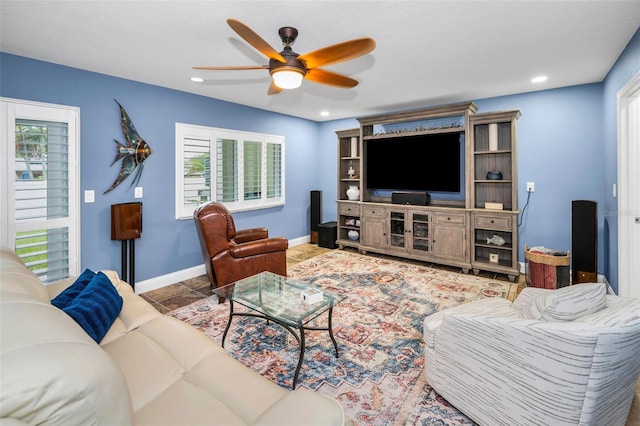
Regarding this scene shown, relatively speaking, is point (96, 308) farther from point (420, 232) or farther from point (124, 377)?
point (420, 232)

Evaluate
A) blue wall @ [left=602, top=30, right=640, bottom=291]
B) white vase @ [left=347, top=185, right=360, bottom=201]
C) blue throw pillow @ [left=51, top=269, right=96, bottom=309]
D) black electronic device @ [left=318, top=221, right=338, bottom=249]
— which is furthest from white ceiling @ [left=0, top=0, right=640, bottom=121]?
black electronic device @ [left=318, top=221, right=338, bottom=249]

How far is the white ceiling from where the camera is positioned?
219cm

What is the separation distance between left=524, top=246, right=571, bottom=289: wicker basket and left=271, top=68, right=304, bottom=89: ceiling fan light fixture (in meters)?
3.40

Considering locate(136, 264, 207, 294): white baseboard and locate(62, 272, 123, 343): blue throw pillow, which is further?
locate(136, 264, 207, 294): white baseboard

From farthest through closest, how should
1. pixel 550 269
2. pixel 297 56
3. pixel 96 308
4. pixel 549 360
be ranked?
pixel 550 269
pixel 297 56
pixel 96 308
pixel 549 360

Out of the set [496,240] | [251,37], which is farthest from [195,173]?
[496,240]

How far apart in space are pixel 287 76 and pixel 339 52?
43 centimetres

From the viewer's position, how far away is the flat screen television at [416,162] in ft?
15.8

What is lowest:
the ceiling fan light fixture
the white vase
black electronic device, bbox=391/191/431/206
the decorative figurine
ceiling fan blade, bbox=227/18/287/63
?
the decorative figurine

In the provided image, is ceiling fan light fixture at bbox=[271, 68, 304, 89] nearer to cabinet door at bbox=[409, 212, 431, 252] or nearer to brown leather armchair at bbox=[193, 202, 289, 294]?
brown leather armchair at bbox=[193, 202, 289, 294]

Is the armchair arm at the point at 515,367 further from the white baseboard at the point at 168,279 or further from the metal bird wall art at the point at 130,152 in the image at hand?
the metal bird wall art at the point at 130,152

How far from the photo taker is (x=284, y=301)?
7.82ft

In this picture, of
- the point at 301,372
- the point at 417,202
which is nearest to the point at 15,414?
the point at 301,372

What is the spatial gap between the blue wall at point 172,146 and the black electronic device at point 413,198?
4.20 feet
